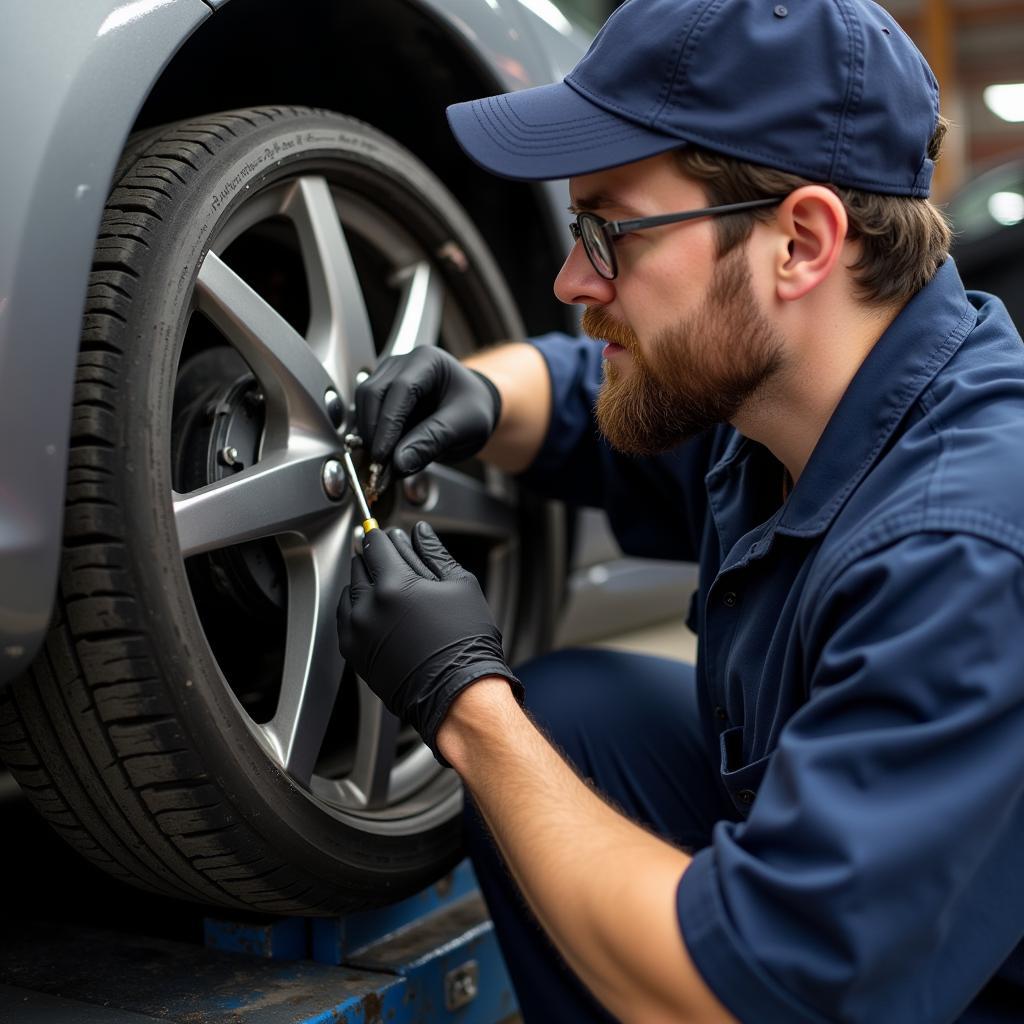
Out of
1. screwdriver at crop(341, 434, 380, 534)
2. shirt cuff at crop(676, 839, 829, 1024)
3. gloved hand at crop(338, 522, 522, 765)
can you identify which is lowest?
shirt cuff at crop(676, 839, 829, 1024)

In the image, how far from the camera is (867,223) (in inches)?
44.5

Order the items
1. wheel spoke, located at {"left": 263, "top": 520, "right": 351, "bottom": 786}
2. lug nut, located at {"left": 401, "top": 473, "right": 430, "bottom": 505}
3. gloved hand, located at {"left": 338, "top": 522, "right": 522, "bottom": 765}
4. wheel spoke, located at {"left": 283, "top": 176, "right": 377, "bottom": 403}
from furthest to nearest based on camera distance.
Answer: lug nut, located at {"left": 401, "top": 473, "right": 430, "bottom": 505}
wheel spoke, located at {"left": 283, "top": 176, "right": 377, "bottom": 403}
wheel spoke, located at {"left": 263, "top": 520, "right": 351, "bottom": 786}
gloved hand, located at {"left": 338, "top": 522, "right": 522, "bottom": 765}

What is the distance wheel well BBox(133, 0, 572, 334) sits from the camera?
4.56 feet

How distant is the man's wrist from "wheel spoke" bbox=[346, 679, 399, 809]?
0.26 metres

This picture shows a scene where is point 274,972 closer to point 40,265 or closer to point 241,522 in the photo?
point 241,522

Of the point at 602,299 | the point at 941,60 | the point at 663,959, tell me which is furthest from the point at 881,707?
the point at 941,60

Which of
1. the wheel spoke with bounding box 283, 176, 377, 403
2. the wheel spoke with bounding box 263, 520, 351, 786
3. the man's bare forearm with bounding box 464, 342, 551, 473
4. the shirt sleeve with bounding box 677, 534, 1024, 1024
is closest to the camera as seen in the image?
the shirt sleeve with bounding box 677, 534, 1024, 1024

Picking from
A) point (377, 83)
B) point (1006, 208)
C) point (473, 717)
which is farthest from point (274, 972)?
point (1006, 208)

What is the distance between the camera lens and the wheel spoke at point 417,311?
1.55 m

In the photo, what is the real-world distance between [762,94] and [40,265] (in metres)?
0.62

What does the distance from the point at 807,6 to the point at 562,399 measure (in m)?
0.64

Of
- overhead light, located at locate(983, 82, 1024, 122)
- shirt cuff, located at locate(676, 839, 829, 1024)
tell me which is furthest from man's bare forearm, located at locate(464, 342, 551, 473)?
overhead light, located at locate(983, 82, 1024, 122)

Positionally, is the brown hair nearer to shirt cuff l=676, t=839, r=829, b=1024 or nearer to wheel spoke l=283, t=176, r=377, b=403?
wheel spoke l=283, t=176, r=377, b=403

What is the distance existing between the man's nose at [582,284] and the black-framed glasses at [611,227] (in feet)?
0.04
